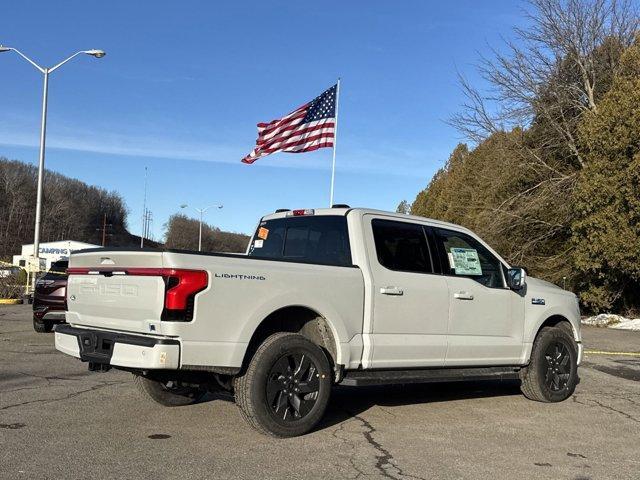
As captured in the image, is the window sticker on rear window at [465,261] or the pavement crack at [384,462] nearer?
the pavement crack at [384,462]

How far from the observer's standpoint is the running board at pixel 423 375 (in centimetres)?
595

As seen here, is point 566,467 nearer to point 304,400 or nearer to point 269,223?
point 304,400

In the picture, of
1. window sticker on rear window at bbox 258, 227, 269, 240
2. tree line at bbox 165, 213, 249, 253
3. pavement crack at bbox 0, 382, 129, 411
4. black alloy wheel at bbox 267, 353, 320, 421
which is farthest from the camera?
tree line at bbox 165, 213, 249, 253

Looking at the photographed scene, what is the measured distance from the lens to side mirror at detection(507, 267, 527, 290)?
7.32 metres

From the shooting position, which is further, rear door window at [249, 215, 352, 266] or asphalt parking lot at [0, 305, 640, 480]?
rear door window at [249, 215, 352, 266]

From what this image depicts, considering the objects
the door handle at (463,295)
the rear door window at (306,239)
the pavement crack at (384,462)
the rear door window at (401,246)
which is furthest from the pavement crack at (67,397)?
the door handle at (463,295)

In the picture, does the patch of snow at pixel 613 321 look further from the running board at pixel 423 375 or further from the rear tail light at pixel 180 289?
the rear tail light at pixel 180 289

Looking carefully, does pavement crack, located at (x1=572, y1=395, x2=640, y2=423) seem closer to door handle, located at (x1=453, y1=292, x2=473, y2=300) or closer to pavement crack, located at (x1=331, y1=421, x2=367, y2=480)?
door handle, located at (x1=453, y1=292, x2=473, y2=300)

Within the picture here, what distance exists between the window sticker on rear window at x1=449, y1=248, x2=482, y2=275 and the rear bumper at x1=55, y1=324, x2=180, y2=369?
11.0ft

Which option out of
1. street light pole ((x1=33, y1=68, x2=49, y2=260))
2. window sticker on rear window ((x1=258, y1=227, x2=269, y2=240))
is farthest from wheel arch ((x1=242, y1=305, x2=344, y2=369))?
street light pole ((x1=33, y1=68, x2=49, y2=260))

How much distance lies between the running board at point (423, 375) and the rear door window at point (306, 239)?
1.07m

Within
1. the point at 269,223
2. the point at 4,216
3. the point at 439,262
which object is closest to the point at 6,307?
the point at 269,223

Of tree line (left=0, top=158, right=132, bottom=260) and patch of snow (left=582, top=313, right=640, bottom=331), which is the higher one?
tree line (left=0, top=158, right=132, bottom=260)

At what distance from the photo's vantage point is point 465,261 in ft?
23.3
